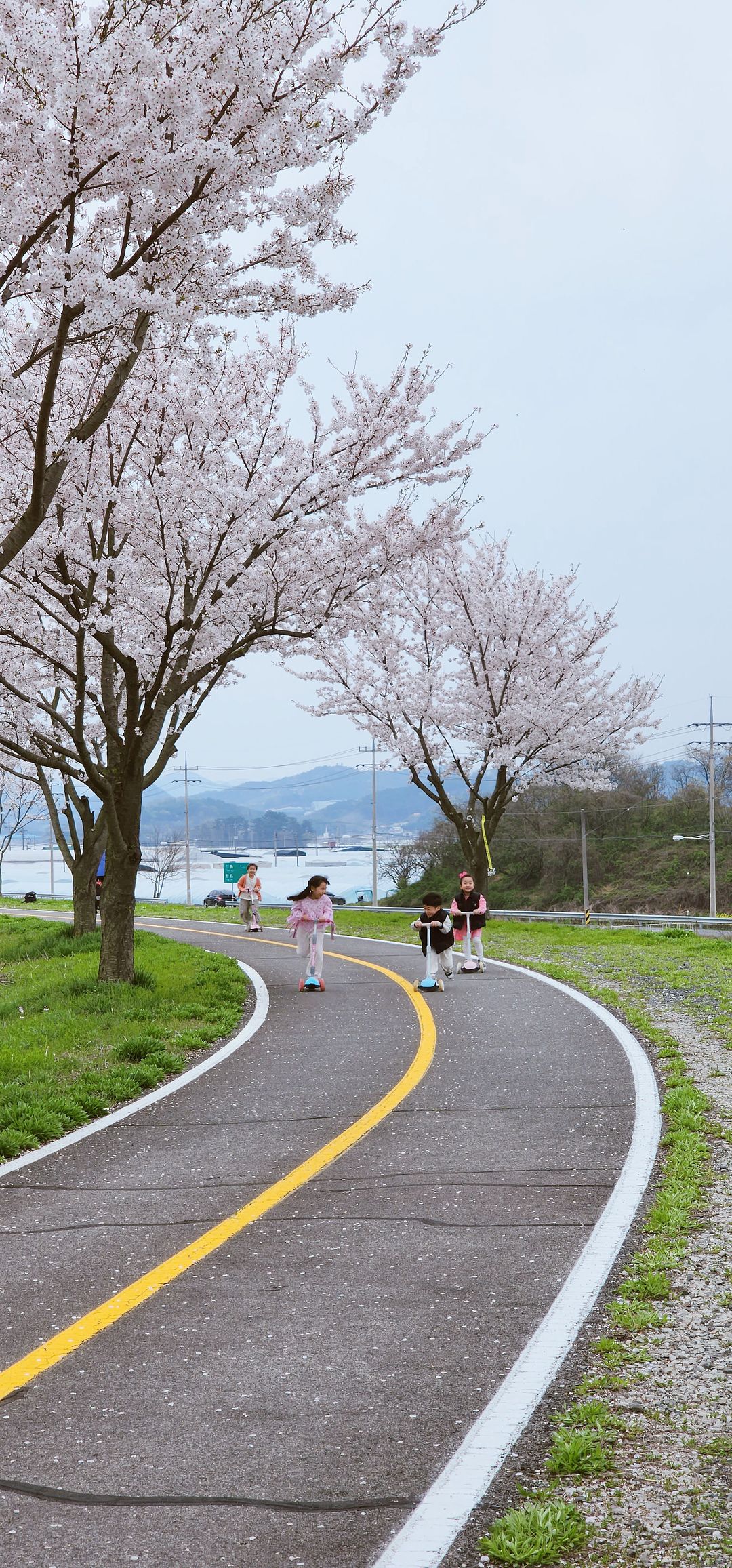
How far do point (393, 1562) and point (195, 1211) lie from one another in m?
3.02

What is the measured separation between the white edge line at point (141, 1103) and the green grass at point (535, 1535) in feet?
14.0

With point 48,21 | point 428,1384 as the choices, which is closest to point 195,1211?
point 428,1384

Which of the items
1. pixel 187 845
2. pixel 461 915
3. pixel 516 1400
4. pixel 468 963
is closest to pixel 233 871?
pixel 187 845

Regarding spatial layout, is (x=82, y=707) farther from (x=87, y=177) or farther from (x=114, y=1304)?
(x=114, y=1304)

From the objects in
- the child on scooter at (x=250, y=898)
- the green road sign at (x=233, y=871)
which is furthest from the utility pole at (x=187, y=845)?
the child on scooter at (x=250, y=898)

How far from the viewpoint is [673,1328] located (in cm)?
408

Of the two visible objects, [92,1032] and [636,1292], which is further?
[92,1032]

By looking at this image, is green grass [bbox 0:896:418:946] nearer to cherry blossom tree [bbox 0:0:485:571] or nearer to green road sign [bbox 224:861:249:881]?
green road sign [bbox 224:861:249:881]

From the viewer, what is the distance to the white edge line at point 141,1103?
6.84 metres

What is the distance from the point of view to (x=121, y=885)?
13.3m

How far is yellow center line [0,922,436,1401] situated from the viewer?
3920 mm

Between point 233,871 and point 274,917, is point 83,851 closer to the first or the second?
point 274,917

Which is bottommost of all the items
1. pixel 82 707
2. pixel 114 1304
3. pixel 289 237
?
pixel 114 1304

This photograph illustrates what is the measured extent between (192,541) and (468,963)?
6.86 metres
